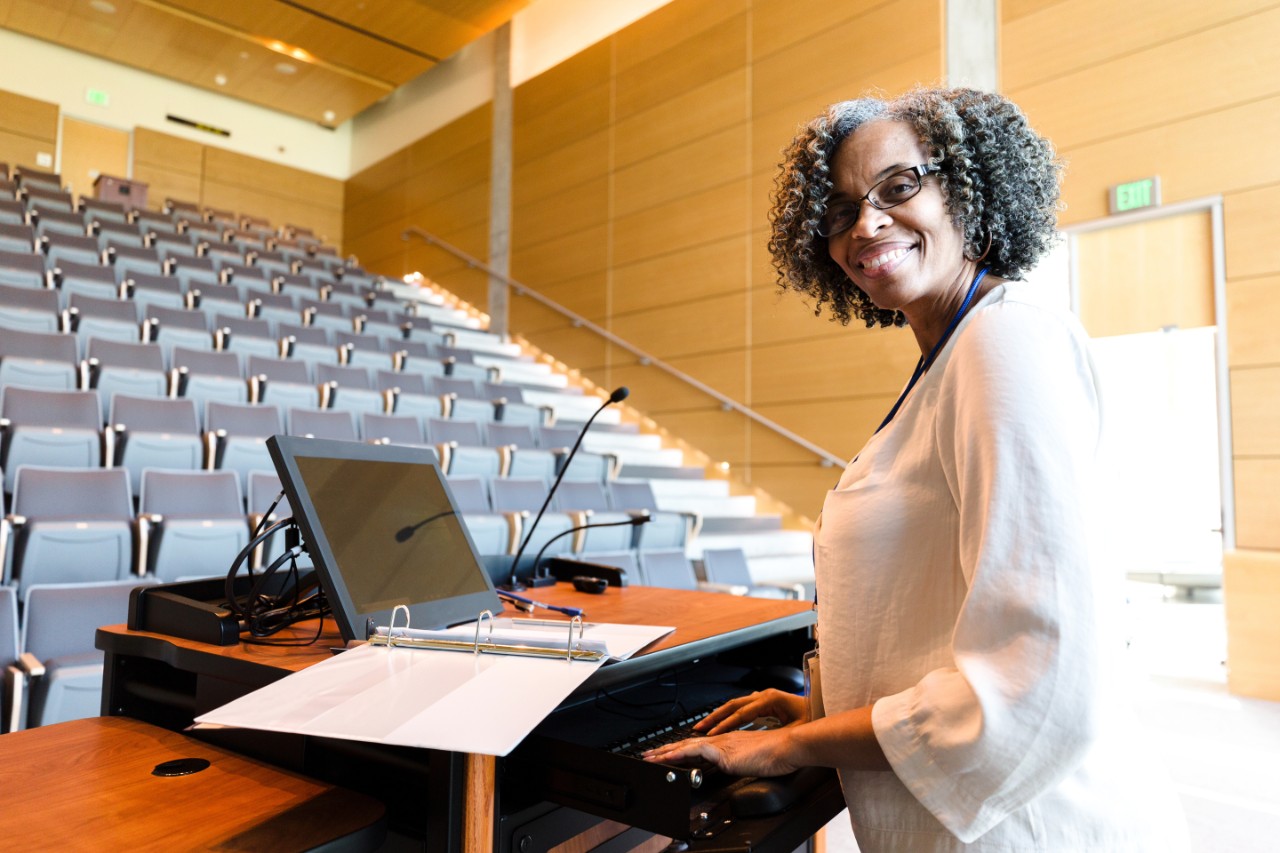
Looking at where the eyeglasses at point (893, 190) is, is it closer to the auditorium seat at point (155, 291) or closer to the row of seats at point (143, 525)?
the row of seats at point (143, 525)

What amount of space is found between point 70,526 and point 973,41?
4.01 m

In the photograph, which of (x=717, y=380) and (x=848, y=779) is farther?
(x=717, y=380)

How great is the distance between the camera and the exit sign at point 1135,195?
129 inches

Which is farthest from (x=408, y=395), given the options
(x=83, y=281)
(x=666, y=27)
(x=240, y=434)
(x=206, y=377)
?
(x=666, y=27)

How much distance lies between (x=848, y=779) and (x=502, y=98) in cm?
677

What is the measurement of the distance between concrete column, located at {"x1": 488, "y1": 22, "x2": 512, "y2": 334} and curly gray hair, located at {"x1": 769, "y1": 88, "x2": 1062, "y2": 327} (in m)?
5.96

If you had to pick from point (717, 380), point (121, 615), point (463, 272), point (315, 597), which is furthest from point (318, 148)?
point (315, 597)

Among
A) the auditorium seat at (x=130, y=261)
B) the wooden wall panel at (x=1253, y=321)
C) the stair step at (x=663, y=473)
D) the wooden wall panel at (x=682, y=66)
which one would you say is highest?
the wooden wall panel at (x=682, y=66)

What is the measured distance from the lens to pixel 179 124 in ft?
25.3

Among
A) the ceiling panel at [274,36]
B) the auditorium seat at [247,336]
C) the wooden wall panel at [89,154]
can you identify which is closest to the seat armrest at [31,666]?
the auditorium seat at [247,336]

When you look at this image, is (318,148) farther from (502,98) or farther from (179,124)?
(502,98)

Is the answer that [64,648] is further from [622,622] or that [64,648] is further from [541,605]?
[622,622]

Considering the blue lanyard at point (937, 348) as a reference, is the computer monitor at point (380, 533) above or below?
below

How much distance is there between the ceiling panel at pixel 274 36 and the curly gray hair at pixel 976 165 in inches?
244
